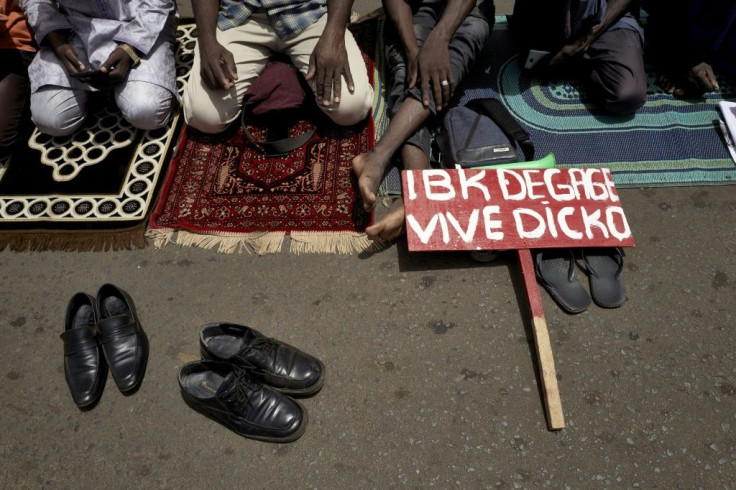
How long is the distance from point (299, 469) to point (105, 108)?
2339mm

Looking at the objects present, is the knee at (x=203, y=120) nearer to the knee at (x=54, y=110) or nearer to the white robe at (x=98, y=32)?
the white robe at (x=98, y=32)

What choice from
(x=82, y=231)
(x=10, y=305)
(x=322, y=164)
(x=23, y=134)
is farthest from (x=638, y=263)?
(x=23, y=134)

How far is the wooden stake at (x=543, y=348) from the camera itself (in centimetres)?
161

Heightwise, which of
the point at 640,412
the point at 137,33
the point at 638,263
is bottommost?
the point at 640,412

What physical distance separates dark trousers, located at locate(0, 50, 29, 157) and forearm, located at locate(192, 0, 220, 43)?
1.07 meters

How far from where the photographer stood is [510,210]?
74.3 inches

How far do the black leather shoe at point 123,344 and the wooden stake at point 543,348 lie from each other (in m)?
1.60

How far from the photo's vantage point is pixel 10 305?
2.02 m

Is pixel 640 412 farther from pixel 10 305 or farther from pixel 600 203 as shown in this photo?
pixel 10 305

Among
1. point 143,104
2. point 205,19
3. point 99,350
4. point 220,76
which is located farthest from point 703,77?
point 99,350

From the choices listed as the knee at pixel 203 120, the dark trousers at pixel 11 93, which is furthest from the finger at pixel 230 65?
the dark trousers at pixel 11 93

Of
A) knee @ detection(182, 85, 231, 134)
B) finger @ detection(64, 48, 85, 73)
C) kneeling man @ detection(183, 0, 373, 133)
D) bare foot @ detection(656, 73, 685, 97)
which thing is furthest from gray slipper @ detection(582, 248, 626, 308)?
finger @ detection(64, 48, 85, 73)

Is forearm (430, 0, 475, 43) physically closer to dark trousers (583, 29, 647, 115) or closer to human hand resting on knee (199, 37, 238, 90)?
dark trousers (583, 29, 647, 115)

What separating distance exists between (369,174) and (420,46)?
0.86 meters
